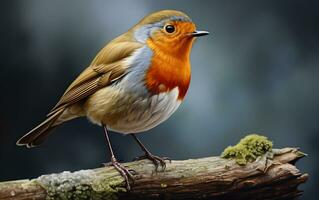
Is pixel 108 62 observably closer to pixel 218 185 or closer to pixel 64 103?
pixel 64 103

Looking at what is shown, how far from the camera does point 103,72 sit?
255cm

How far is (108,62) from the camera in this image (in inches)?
101

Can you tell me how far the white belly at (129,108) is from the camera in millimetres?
2463

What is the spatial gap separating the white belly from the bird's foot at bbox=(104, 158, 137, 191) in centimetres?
16

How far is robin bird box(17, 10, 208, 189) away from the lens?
245 centimetres

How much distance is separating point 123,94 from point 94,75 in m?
0.17

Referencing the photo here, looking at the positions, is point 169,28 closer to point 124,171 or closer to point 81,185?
point 124,171

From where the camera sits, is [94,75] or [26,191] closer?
[26,191]

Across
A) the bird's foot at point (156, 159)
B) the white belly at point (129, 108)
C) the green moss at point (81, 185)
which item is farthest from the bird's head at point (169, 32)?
the green moss at point (81, 185)

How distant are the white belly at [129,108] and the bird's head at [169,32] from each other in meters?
0.16

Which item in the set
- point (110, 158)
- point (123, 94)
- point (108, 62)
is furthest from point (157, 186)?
point (108, 62)

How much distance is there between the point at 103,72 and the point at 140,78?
7.2 inches

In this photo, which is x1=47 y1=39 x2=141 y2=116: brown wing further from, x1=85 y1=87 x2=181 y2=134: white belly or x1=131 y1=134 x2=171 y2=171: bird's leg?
x1=131 y1=134 x2=171 y2=171: bird's leg

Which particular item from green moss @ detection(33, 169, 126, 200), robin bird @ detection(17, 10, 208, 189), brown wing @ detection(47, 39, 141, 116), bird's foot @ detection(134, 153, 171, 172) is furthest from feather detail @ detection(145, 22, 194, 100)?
green moss @ detection(33, 169, 126, 200)
